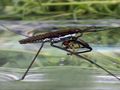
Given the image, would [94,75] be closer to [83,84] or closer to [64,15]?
[83,84]

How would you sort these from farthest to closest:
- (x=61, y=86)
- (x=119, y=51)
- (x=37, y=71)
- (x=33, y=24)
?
1. (x=33, y=24)
2. (x=119, y=51)
3. (x=37, y=71)
4. (x=61, y=86)

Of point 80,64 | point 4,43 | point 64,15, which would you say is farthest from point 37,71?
point 64,15

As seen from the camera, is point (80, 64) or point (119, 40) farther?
point (119, 40)

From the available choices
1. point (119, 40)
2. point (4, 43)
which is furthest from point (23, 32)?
point (119, 40)

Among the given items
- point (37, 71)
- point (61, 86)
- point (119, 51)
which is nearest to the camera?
point (61, 86)

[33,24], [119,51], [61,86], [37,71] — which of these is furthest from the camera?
[33,24]

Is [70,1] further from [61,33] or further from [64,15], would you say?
[61,33]

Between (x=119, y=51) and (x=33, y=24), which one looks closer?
(x=119, y=51)
